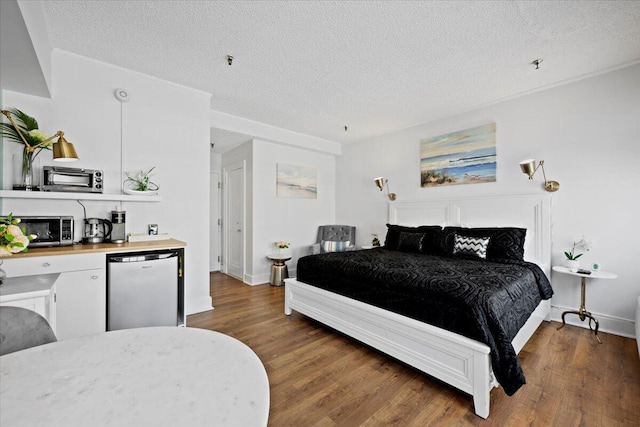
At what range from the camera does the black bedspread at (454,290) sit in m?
1.72

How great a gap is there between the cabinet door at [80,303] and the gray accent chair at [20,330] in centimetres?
145

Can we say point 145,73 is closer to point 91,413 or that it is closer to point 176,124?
point 176,124

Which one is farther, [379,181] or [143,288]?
[379,181]

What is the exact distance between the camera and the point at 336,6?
199 centimetres

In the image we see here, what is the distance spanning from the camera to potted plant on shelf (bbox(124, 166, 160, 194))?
2881 millimetres

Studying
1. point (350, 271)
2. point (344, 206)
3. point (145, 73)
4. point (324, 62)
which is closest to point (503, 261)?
point (350, 271)

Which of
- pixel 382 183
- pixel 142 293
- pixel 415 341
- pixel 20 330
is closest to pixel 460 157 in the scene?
pixel 382 183

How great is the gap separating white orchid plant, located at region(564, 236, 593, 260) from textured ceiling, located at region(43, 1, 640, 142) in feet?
5.89

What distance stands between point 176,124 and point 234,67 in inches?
39.8

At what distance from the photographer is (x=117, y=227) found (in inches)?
107

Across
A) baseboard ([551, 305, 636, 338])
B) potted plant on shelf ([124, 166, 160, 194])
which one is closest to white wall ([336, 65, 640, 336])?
baseboard ([551, 305, 636, 338])

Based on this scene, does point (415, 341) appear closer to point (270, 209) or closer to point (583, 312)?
point (583, 312)

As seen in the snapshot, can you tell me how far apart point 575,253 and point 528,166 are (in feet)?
3.54

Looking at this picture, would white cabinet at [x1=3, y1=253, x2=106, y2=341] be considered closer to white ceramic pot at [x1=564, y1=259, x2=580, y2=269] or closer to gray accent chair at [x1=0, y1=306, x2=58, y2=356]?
gray accent chair at [x1=0, y1=306, x2=58, y2=356]
